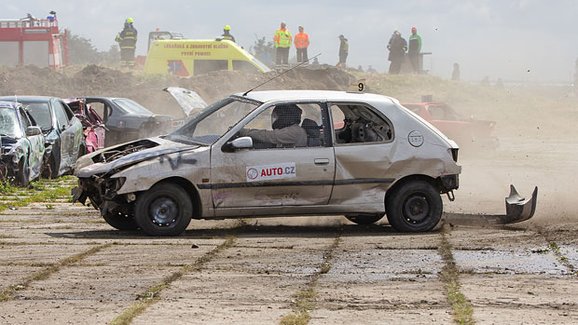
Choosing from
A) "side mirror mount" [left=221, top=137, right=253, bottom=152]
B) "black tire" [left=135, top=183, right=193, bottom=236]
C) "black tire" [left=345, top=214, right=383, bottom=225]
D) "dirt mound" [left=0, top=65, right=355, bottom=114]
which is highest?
"dirt mound" [left=0, top=65, right=355, bottom=114]

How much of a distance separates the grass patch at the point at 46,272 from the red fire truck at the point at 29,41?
32633mm

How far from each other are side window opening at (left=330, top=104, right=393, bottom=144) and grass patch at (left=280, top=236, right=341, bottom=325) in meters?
2.55

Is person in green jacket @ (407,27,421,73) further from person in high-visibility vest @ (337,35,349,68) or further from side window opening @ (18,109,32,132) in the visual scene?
side window opening @ (18,109,32,132)

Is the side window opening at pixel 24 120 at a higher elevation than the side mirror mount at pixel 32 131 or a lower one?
higher

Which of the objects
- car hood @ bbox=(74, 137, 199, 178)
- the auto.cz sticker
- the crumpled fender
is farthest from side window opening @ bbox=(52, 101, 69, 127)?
the auto.cz sticker

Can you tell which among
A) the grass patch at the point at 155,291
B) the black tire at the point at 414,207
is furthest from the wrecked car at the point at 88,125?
the grass patch at the point at 155,291

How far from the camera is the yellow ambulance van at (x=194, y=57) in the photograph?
39844 millimetres

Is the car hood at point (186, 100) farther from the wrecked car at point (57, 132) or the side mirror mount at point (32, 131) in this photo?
the side mirror mount at point (32, 131)

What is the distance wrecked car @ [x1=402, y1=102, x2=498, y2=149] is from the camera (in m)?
26.2

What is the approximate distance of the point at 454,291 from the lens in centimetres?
836

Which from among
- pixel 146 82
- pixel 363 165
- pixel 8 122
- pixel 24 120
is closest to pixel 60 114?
pixel 24 120

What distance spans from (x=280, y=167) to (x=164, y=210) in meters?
1.24

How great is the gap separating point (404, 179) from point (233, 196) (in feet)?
6.08

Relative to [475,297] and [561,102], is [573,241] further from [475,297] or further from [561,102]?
[561,102]
